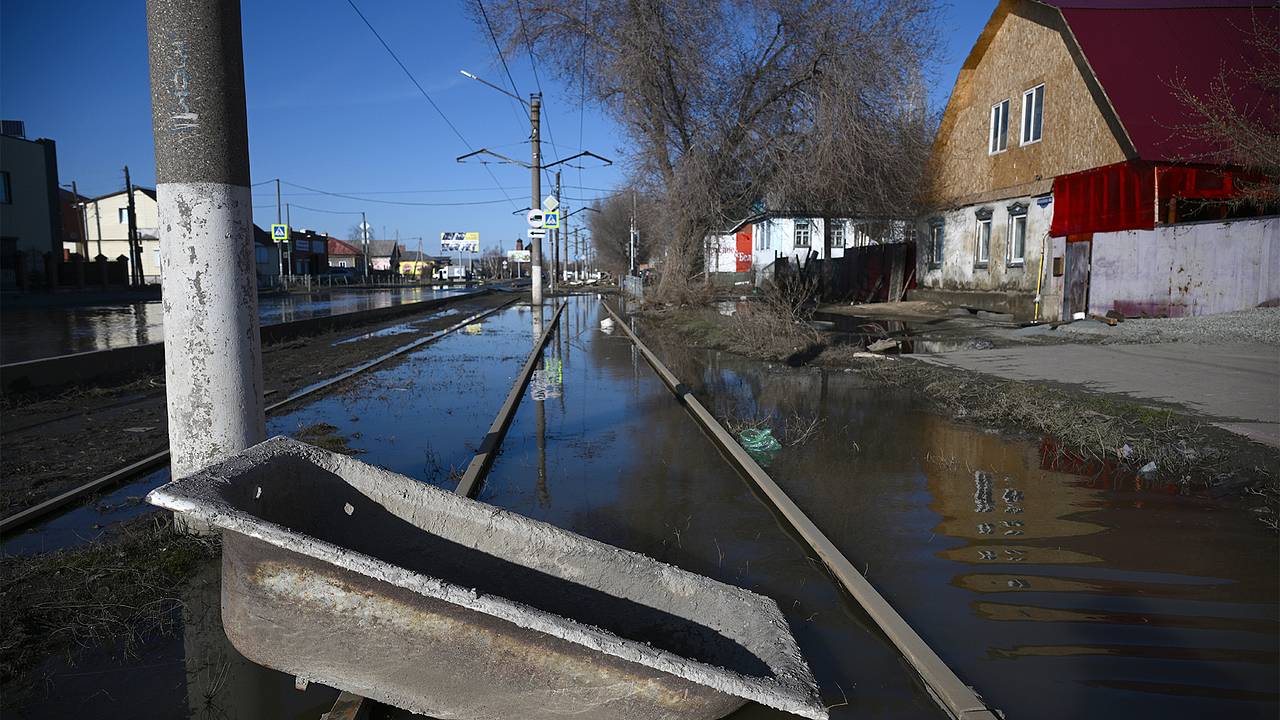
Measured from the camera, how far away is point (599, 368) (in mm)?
12273

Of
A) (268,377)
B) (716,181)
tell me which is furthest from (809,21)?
(268,377)

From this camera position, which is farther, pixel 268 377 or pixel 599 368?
pixel 599 368

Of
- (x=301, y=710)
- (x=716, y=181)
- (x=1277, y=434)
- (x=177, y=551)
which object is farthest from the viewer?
(x=716, y=181)

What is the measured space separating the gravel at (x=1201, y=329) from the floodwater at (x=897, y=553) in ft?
24.8

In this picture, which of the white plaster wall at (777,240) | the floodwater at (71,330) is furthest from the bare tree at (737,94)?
the white plaster wall at (777,240)

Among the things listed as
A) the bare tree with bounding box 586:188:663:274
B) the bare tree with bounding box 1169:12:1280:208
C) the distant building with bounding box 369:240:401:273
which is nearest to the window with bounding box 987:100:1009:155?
the bare tree with bounding box 1169:12:1280:208

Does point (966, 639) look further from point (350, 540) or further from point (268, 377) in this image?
point (268, 377)

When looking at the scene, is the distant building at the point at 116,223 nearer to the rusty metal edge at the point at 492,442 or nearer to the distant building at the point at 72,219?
the distant building at the point at 72,219

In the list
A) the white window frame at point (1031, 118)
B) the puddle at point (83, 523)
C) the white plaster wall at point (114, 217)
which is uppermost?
the white plaster wall at point (114, 217)

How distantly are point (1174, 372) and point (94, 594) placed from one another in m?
10.9

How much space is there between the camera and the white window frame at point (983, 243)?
21.4 meters

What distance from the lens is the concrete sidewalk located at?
6.96 meters

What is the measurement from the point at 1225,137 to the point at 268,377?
57.0 ft

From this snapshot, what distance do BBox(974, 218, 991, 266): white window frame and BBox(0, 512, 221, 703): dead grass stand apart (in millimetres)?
21588
